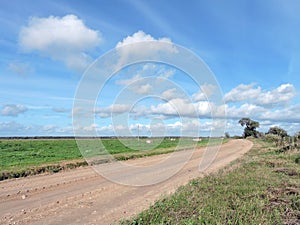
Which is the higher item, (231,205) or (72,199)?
(231,205)

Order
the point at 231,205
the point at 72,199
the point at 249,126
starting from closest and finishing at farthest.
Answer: the point at 231,205
the point at 72,199
the point at 249,126

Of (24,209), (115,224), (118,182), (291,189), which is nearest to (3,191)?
(24,209)

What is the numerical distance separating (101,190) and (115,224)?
14.8 ft

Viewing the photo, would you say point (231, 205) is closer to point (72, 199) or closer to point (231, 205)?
point (231, 205)

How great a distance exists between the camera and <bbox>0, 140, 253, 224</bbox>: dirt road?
26.2 feet

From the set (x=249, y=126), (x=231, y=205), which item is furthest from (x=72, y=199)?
(x=249, y=126)

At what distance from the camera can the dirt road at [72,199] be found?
798cm

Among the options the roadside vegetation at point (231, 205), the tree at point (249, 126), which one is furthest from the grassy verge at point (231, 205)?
the tree at point (249, 126)

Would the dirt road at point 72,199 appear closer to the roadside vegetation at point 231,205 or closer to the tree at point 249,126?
the roadside vegetation at point 231,205

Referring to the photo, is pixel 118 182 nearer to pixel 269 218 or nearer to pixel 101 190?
pixel 101 190

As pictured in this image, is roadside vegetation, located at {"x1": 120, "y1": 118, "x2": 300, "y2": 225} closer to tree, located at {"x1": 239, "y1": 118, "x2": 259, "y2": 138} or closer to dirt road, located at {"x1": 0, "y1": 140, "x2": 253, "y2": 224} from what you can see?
dirt road, located at {"x1": 0, "y1": 140, "x2": 253, "y2": 224}

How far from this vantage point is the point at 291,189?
33.0 ft

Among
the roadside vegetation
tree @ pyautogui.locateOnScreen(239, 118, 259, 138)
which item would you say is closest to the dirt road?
the roadside vegetation

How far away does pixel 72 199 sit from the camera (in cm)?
1007
